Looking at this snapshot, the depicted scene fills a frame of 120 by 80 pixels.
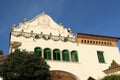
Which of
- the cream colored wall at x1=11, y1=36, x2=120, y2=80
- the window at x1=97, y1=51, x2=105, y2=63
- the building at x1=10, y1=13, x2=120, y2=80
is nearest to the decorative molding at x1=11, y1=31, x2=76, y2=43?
the building at x1=10, y1=13, x2=120, y2=80

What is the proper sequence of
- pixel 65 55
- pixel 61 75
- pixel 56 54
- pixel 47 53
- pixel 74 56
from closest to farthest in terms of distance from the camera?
pixel 47 53 < pixel 56 54 < pixel 61 75 < pixel 65 55 < pixel 74 56

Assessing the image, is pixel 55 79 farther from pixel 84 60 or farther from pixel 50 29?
pixel 50 29

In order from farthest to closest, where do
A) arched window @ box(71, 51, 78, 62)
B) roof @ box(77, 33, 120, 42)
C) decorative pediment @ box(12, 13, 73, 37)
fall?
1. roof @ box(77, 33, 120, 42)
2. decorative pediment @ box(12, 13, 73, 37)
3. arched window @ box(71, 51, 78, 62)

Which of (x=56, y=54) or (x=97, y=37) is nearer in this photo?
(x=56, y=54)

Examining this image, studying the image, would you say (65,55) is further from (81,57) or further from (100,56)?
(100,56)

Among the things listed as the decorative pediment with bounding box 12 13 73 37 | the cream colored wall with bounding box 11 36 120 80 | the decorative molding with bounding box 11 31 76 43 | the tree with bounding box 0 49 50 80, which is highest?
the decorative pediment with bounding box 12 13 73 37

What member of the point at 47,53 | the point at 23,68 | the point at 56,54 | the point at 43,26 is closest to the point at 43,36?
the point at 43,26

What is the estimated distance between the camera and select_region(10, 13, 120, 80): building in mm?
31250

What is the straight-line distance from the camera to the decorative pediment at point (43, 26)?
33.4 m

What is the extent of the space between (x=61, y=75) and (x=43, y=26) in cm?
776

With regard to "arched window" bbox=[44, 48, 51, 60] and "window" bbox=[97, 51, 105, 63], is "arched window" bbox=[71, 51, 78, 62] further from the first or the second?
"window" bbox=[97, 51, 105, 63]

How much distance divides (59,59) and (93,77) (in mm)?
5386

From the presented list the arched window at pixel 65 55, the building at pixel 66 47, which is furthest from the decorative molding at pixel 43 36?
the arched window at pixel 65 55

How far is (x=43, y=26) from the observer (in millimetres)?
34344
